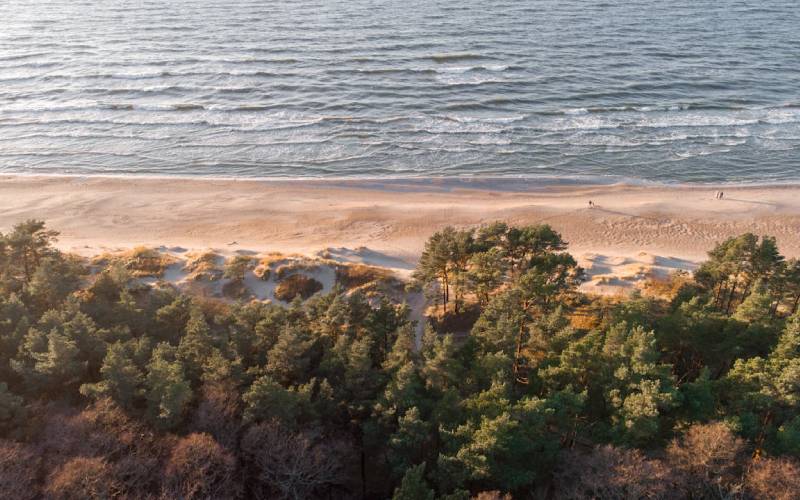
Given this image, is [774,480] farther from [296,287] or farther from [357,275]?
[296,287]

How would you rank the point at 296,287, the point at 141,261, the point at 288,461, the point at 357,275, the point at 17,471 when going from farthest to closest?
the point at 141,261 → the point at 357,275 → the point at 296,287 → the point at 288,461 → the point at 17,471

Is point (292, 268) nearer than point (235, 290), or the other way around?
point (235, 290)

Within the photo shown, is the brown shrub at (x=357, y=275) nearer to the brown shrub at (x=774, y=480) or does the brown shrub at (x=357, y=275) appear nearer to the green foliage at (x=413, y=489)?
the green foliage at (x=413, y=489)

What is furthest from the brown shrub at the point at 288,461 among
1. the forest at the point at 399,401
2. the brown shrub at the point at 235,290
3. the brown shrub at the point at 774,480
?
the brown shrub at the point at 235,290

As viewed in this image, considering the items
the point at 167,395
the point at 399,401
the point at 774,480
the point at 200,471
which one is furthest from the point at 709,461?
the point at 167,395

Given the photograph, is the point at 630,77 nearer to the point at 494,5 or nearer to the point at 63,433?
the point at 494,5

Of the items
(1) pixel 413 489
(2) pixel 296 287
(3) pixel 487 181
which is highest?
(3) pixel 487 181

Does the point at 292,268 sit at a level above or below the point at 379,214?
below
